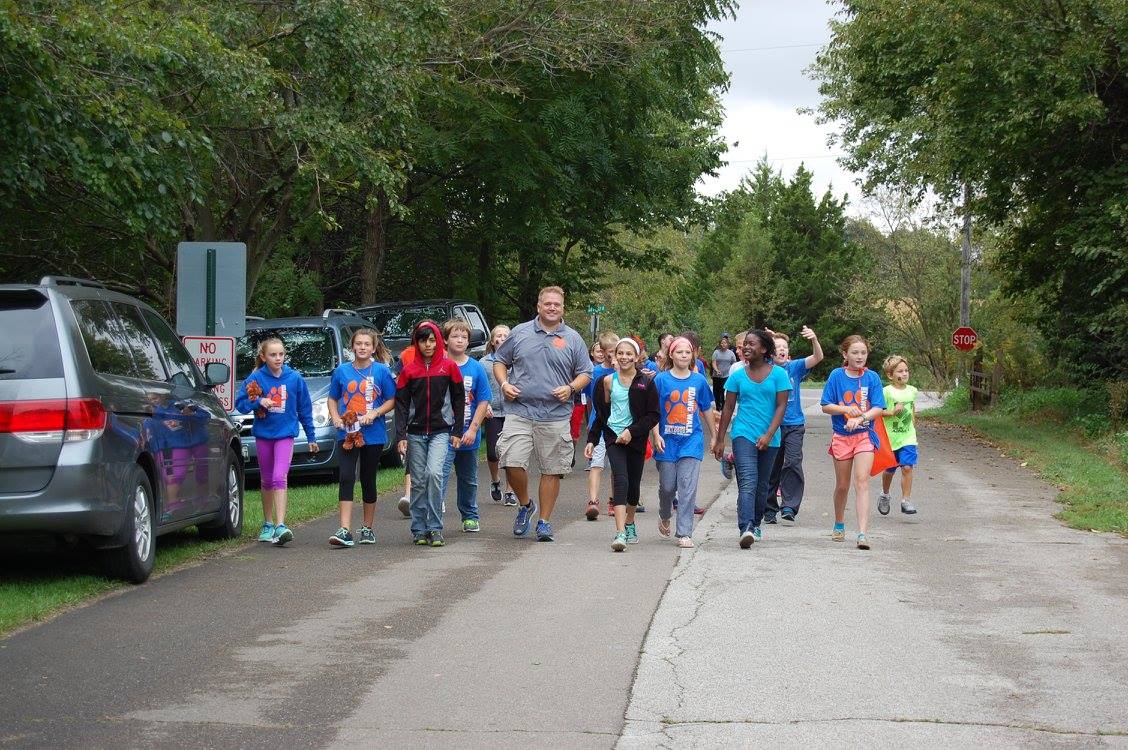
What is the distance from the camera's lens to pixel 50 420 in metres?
8.52

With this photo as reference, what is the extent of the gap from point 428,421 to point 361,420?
23.2 inches

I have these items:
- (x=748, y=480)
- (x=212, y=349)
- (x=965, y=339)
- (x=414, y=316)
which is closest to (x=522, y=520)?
(x=748, y=480)

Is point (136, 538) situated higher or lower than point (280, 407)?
lower

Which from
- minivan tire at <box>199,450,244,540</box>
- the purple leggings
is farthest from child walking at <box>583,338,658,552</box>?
minivan tire at <box>199,450,244,540</box>

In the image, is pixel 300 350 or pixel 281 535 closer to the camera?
pixel 281 535

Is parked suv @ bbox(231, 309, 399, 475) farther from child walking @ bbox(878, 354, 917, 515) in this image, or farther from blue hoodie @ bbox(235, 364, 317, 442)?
child walking @ bbox(878, 354, 917, 515)

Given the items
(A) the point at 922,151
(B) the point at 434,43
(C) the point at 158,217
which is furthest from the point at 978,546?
(A) the point at 922,151

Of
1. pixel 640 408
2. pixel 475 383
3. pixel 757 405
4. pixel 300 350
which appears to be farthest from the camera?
pixel 300 350

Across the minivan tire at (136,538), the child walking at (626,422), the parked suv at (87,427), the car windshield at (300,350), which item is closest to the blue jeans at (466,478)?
the child walking at (626,422)

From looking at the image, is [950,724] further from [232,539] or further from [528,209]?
[528,209]

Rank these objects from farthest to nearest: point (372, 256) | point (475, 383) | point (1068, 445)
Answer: point (372, 256) < point (1068, 445) < point (475, 383)

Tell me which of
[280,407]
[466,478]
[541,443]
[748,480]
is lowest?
[466,478]

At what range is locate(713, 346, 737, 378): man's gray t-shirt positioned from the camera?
87.5ft

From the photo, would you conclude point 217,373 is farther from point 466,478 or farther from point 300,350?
point 300,350
